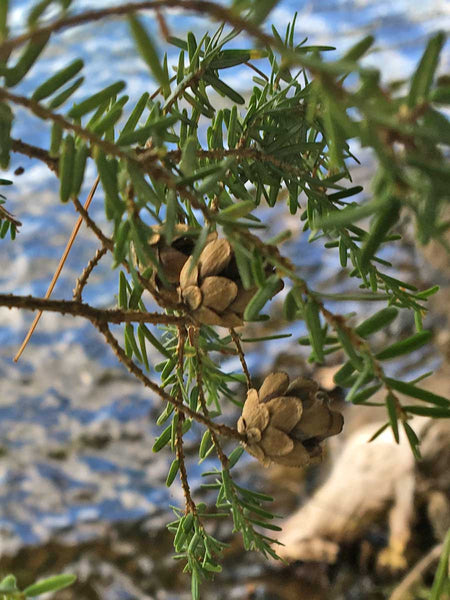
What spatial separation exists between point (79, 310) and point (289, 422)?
77 mm

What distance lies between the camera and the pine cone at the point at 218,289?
0.21 metres

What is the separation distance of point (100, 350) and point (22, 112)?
75 centimetres

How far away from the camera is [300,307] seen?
0.19m

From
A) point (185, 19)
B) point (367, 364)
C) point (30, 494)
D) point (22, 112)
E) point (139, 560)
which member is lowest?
point (367, 364)

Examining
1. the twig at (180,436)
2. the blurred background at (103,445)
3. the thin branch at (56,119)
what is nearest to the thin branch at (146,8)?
the thin branch at (56,119)

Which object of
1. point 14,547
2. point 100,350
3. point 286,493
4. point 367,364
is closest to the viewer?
point 367,364

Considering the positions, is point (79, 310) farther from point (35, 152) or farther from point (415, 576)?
point (415, 576)

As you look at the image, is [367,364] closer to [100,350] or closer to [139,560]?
[139,560]

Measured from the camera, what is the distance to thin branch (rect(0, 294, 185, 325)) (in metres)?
0.20

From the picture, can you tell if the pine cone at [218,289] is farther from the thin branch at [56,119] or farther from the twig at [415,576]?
the twig at [415,576]

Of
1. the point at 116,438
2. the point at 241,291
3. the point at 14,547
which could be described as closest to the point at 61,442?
the point at 116,438

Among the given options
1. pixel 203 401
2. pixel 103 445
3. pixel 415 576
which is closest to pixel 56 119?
pixel 203 401

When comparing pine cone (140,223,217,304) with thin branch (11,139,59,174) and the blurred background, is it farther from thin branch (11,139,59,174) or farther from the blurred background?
the blurred background

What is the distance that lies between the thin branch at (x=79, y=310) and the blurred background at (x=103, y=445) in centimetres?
89
